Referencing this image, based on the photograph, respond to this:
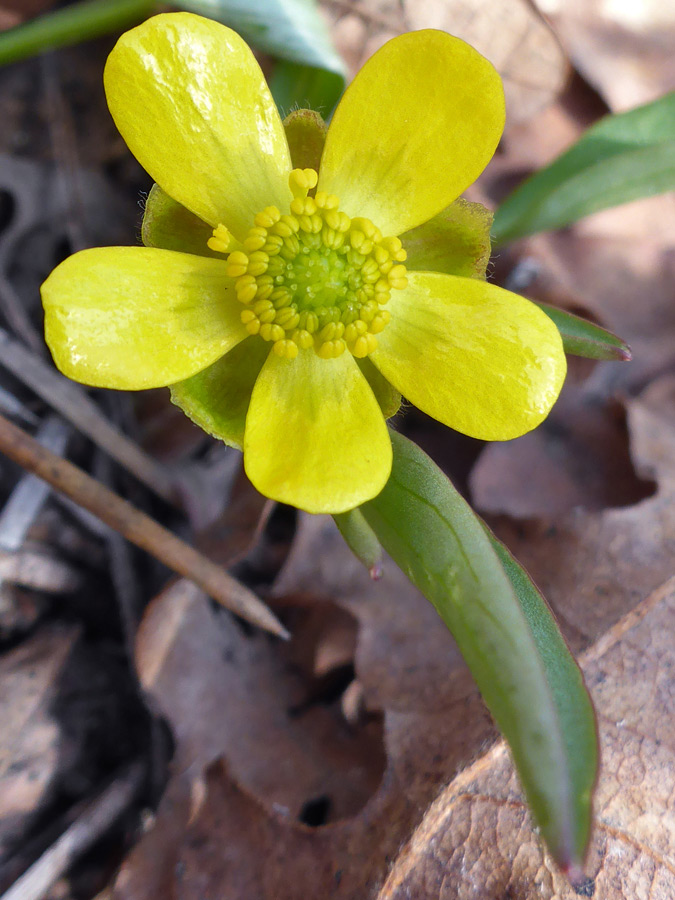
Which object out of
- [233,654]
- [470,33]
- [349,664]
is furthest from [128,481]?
[470,33]

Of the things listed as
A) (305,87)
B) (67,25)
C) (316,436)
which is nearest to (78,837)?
(316,436)

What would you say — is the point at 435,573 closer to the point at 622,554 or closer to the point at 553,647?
the point at 553,647

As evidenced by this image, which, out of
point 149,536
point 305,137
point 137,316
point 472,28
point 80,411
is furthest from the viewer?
point 472,28

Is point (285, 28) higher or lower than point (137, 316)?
higher

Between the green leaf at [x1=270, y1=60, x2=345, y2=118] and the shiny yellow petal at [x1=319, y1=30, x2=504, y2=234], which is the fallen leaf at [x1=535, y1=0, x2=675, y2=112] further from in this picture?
the shiny yellow petal at [x1=319, y1=30, x2=504, y2=234]

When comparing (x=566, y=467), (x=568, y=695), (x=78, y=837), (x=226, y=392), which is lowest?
(x=566, y=467)

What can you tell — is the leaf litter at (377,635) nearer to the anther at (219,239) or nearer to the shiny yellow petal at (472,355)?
the shiny yellow petal at (472,355)

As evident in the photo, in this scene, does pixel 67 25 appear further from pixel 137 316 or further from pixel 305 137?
pixel 137 316

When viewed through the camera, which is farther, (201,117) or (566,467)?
(566,467)
